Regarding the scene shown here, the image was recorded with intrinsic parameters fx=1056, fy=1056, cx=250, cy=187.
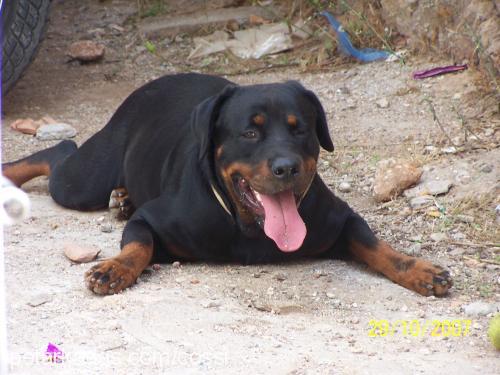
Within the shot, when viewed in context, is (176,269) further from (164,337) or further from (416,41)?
(416,41)

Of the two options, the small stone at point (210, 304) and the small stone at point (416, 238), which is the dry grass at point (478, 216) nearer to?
the small stone at point (416, 238)

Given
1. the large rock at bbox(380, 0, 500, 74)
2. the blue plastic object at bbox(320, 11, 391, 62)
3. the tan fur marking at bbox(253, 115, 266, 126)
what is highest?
the tan fur marking at bbox(253, 115, 266, 126)

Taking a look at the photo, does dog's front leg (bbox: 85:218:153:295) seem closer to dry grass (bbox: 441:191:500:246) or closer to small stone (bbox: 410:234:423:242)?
small stone (bbox: 410:234:423:242)

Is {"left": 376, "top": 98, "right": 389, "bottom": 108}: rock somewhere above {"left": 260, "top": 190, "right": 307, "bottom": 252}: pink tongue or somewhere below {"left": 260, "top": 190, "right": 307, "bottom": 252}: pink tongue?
below

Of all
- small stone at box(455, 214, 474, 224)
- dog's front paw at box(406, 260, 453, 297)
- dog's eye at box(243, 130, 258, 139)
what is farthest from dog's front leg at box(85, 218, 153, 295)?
small stone at box(455, 214, 474, 224)

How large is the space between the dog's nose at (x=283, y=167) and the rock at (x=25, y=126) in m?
3.43

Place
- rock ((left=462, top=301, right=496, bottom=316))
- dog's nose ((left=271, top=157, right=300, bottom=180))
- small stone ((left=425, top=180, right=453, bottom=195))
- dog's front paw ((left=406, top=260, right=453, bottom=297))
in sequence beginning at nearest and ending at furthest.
Answer: rock ((left=462, top=301, right=496, bottom=316))
dog's nose ((left=271, top=157, right=300, bottom=180))
dog's front paw ((left=406, top=260, right=453, bottom=297))
small stone ((left=425, top=180, right=453, bottom=195))

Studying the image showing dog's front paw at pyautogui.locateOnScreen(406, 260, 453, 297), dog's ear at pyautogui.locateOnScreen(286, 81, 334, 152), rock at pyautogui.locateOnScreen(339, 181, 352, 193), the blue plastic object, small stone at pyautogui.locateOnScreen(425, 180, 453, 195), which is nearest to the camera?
dog's front paw at pyautogui.locateOnScreen(406, 260, 453, 297)

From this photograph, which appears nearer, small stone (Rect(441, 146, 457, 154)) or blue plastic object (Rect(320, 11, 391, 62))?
small stone (Rect(441, 146, 457, 154))

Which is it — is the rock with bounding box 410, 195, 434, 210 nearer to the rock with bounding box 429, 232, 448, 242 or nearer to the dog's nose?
the rock with bounding box 429, 232, 448, 242

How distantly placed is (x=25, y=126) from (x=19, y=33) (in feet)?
2.18

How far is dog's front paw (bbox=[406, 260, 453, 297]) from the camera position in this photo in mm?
4578
